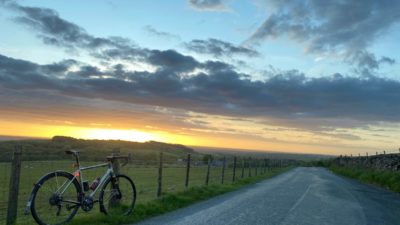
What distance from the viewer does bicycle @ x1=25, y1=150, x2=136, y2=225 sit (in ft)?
30.0

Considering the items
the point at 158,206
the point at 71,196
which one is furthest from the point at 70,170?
the point at 71,196

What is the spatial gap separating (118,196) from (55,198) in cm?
243

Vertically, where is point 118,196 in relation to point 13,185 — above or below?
below

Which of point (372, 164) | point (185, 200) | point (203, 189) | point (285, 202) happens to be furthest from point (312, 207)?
point (372, 164)

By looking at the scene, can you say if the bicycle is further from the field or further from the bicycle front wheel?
the field

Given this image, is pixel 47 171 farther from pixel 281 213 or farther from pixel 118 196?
pixel 281 213

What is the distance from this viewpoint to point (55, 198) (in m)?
9.38

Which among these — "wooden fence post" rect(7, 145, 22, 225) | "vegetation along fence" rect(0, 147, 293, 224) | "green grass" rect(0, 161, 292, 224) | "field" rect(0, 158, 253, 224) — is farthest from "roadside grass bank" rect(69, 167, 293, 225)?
"wooden fence post" rect(7, 145, 22, 225)

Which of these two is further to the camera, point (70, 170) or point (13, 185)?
point (70, 170)

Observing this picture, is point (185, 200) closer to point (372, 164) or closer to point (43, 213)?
point (43, 213)

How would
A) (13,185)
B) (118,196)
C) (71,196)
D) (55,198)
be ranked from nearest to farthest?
(13,185), (55,198), (71,196), (118,196)

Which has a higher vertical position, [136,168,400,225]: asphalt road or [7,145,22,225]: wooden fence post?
[7,145,22,225]: wooden fence post

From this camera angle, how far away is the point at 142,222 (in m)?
10.9

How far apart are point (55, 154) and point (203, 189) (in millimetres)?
8702
